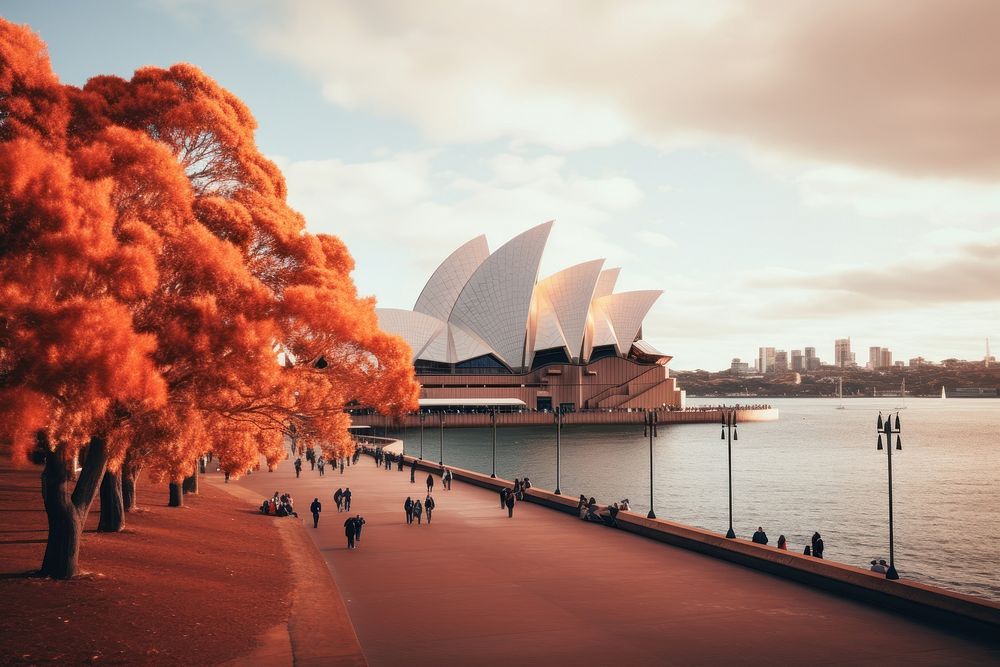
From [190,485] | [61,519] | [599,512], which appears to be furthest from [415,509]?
[61,519]

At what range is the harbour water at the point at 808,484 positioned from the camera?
33522 mm

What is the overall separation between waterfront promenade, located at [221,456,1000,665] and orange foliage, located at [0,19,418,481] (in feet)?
13.2

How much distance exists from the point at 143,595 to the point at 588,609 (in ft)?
27.0

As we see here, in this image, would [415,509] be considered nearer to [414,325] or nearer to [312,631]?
[312,631]

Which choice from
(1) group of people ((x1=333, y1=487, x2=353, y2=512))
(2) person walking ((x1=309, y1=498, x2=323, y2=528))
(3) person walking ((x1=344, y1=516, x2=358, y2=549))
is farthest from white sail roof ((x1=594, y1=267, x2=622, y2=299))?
(3) person walking ((x1=344, y1=516, x2=358, y2=549))

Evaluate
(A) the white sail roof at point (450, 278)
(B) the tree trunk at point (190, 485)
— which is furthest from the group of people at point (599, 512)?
(A) the white sail roof at point (450, 278)

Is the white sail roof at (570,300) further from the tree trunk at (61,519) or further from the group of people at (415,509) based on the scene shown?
the tree trunk at (61,519)

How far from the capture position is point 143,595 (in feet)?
44.2

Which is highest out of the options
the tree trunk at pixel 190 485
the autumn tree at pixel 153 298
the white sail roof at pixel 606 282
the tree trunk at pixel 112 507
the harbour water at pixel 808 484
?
the white sail roof at pixel 606 282

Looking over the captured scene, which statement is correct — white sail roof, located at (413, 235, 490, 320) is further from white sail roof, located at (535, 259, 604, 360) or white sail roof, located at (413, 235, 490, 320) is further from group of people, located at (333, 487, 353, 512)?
group of people, located at (333, 487, 353, 512)

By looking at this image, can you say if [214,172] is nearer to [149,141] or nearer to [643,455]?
[149,141]

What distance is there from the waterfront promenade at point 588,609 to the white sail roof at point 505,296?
266ft

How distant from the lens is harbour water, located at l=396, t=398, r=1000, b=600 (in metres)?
33.5

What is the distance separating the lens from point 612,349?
120375 millimetres
